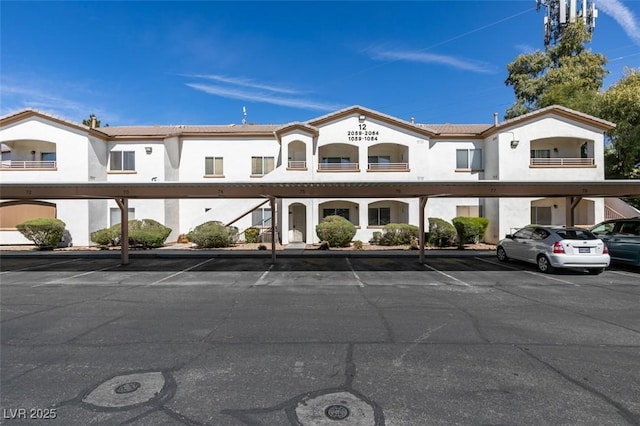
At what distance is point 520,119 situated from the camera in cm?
2069

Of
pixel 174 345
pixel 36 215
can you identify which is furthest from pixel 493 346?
pixel 36 215

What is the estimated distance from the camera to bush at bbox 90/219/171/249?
1942 cm

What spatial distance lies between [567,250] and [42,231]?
24.4 m

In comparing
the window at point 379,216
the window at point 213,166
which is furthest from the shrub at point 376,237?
the window at point 213,166

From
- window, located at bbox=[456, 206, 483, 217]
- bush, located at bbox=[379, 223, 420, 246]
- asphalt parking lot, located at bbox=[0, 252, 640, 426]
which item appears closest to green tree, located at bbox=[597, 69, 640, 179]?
window, located at bbox=[456, 206, 483, 217]

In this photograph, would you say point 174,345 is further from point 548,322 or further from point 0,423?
point 548,322

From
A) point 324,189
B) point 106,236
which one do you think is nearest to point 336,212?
point 324,189

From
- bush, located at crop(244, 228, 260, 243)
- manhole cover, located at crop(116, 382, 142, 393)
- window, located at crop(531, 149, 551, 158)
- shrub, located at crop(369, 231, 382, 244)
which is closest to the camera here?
manhole cover, located at crop(116, 382, 142, 393)

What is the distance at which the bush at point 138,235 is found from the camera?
63.7 ft

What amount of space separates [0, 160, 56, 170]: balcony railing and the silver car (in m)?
25.1

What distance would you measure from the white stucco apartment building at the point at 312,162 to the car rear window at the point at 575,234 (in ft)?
29.4

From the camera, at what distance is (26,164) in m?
21.4

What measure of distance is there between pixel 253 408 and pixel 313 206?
1817cm

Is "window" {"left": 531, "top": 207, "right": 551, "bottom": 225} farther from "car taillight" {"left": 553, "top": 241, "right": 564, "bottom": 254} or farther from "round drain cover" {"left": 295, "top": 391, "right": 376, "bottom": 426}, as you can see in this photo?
"round drain cover" {"left": 295, "top": 391, "right": 376, "bottom": 426}
